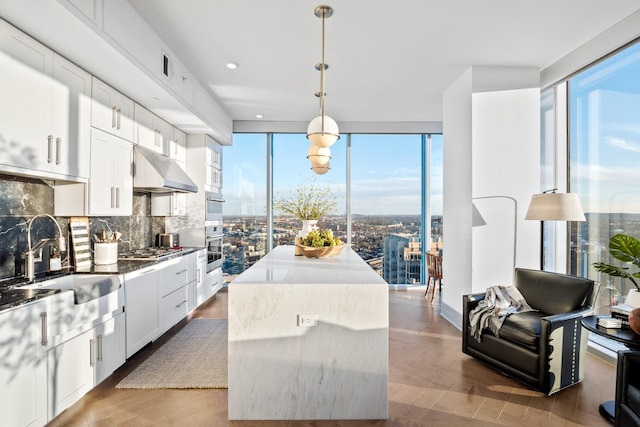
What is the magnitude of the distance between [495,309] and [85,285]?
10.4 ft

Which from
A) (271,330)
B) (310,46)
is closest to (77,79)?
(310,46)

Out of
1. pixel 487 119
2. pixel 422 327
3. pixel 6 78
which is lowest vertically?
pixel 422 327

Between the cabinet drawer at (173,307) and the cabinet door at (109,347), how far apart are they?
72 cm

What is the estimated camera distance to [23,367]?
1.88 m

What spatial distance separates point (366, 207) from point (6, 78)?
194 inches

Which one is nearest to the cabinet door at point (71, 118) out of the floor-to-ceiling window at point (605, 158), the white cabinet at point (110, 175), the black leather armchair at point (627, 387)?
the white cabinet at point (110, 175)

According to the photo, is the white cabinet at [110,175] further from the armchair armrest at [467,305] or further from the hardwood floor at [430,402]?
the armchair armrest at [467,305]

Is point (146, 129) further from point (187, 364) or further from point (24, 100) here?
point (187, 364)

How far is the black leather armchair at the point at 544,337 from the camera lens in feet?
8.22

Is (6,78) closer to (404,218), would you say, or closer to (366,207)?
(366,207)

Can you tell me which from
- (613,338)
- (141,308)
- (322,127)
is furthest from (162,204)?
(613,338)

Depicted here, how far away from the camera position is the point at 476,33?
10.0 ft

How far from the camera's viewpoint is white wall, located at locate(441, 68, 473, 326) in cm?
385

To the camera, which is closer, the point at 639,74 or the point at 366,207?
the point at 639,74
